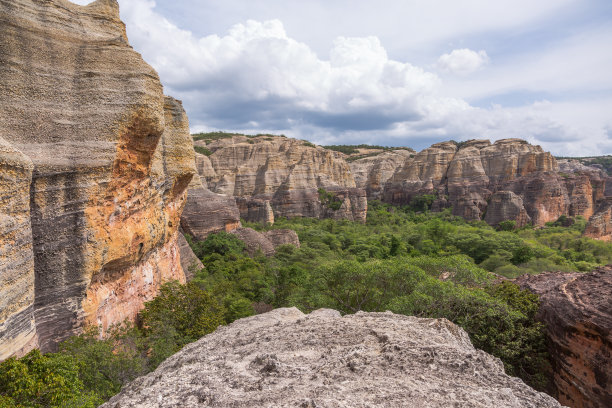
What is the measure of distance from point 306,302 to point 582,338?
9.26 meters

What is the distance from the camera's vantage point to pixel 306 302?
14508 mm

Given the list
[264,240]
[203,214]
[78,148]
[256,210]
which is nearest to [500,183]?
[256,210]

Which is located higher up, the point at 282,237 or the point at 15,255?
the point at 15,255

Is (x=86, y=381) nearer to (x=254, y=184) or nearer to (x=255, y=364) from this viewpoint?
(x=255, y=364)

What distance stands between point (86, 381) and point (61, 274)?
2.68 meters

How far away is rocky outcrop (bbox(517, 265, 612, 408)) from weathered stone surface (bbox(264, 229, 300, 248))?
20.6 m

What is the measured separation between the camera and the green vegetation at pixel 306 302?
694 centimetres

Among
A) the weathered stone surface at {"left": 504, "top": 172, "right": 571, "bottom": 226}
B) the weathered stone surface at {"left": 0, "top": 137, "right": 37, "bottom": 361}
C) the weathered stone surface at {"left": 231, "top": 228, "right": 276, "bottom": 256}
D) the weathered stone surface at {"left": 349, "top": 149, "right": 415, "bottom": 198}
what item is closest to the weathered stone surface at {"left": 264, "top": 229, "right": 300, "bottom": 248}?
the weathered stone surface at {"left": 231, "top": 228, "right": 276, "bottom": 256}

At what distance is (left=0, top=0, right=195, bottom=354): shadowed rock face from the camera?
27.2ft

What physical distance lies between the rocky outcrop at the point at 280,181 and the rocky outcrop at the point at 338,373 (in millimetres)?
34754

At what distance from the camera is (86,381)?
26.5ft

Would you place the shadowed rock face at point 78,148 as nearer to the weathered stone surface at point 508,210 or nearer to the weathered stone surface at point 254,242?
the weathered stone surface at point 254,242

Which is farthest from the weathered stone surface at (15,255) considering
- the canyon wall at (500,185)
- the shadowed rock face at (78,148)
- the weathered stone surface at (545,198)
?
the weathered stone surface at (545,198)

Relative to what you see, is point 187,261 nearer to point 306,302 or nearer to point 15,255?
point 306,302
